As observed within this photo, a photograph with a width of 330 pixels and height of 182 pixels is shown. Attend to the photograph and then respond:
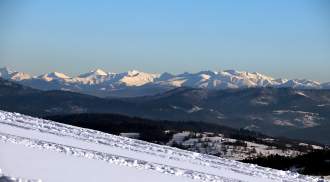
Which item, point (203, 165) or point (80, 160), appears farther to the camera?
point (203, 165)

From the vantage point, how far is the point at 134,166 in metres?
32.6

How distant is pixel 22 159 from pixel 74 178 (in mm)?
3659

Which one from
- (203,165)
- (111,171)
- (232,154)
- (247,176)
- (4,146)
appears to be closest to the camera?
(111,171)

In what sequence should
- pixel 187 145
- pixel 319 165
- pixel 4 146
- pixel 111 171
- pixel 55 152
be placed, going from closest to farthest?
pixel 111 171 < pixel 4 146 < pixel 55 152 < pixel 319 165 < pixel 187 145

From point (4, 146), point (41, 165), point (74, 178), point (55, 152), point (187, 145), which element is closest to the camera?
point (74, 178)

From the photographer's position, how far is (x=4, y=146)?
30.7 meters

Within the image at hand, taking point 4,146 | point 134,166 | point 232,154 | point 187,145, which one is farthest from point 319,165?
point 187,145

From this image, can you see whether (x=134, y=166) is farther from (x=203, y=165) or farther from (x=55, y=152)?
(x=203, y=165)

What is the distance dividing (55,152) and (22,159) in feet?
19.4

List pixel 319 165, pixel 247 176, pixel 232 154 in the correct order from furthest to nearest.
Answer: pixel 232 154, pixel 319 165, pixel 247 176

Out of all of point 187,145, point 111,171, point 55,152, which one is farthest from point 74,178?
point 187,145

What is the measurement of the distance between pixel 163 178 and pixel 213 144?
169m

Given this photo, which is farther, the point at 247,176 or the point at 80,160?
the point at 247,176

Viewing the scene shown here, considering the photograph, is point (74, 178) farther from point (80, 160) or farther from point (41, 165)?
point (80, 160)
